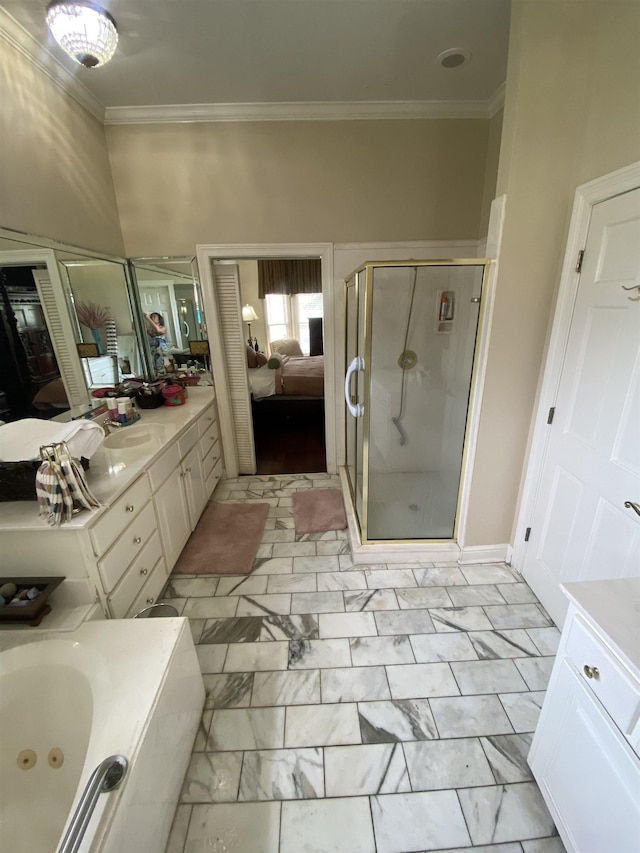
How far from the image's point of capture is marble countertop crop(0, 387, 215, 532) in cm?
131

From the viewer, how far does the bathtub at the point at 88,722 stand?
97 centimetres

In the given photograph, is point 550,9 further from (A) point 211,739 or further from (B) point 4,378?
(A) point 211,739

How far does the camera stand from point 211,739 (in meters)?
1.36

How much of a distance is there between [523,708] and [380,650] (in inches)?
24.3

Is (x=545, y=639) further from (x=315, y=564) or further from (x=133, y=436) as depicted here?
(x=133, y=436)

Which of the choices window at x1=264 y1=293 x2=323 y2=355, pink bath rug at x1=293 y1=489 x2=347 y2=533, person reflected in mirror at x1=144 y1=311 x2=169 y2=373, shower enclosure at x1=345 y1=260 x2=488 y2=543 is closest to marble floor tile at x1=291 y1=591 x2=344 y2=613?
shower enclosure at x1=345 y1=260 x2=488 y2=543

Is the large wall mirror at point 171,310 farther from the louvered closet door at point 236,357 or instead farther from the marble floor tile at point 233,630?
the marble floor tile at point 233,630

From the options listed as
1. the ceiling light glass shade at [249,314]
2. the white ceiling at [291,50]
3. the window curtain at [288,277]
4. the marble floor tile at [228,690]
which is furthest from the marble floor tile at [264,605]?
the window curtain at [288,277]

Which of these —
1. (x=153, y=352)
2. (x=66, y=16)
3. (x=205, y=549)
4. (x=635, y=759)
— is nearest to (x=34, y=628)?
(x=205, y=549)

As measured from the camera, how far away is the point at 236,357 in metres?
3.12

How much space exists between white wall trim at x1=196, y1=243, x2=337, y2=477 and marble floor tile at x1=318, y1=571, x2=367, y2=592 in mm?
1401

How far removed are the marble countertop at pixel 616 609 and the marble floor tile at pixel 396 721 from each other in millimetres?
868

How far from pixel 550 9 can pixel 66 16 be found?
209cm

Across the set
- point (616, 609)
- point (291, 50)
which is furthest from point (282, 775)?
point (291, 50)
